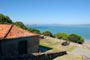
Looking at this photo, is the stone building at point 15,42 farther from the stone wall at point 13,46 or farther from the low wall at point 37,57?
the low wall at point 37,57

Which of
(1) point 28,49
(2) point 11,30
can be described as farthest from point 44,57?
(2) point 11,30

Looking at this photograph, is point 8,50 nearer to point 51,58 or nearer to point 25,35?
point 25,35

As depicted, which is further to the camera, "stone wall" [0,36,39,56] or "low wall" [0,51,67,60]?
"stone wall" [0,36,39,56]

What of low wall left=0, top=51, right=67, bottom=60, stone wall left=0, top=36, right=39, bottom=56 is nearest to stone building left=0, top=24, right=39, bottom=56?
stone wall left=0, top=36, right=39, bottom=56

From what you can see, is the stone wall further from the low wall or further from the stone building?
the low wall

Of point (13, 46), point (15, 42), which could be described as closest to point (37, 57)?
point (13, 46)

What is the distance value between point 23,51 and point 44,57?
139 inches

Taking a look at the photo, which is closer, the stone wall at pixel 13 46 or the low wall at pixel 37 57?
the low wall at pixel 37 57

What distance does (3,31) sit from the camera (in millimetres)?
16562

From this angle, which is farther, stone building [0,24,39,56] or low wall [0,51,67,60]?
stone building [0,24,39,56]

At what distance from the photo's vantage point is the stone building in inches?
573

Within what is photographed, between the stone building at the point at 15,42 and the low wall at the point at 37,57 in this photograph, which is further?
the stone building at the point at 15,42

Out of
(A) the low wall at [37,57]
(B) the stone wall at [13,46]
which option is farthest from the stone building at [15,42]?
(A) the low wall at [37,57]

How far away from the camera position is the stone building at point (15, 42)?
573 inches
